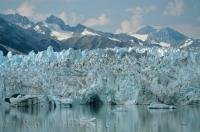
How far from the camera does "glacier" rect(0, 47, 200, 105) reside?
50125 millimetres

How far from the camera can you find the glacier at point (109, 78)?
5012 cm

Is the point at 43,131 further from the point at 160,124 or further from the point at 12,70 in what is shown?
the point at 12,70

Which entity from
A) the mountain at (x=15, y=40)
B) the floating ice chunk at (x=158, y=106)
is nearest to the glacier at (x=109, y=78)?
the floating ice chunk at (x=158, y=106)

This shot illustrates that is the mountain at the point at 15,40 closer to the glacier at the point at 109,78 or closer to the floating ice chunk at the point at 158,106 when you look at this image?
the glacier at the point at 109,78

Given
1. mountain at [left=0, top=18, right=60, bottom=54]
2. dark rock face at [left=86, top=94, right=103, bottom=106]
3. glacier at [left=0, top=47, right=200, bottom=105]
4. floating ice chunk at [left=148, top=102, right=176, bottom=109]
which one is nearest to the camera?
floating ice chunk at [left=148, top=102, right=176, bottom=109]

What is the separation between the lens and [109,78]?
182 ft

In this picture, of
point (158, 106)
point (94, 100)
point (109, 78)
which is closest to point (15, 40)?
point (94, 100)

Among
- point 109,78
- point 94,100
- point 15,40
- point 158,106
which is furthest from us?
point 15,40

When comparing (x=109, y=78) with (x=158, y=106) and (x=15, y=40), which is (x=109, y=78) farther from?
(x=15, y=40)

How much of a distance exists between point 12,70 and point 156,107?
30991 mm

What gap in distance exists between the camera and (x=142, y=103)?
51312mm

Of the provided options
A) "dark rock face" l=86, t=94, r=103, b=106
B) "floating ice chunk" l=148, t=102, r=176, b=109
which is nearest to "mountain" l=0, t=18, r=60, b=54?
"dark rock face" l=86, t=94, r=103, b=106

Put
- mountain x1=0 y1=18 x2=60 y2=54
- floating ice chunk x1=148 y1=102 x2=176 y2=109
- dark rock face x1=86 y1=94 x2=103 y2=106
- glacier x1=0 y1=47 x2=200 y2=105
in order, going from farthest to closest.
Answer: mountain x1=0 y1=18 x2=60 y2=54
dark rock face x1=86 y1=94 x2=103 y2=106
glacier x1=0 y1=47 x2=200 y2=105
floating ice chunk x1=148 y1=102 x2=176 y2=109

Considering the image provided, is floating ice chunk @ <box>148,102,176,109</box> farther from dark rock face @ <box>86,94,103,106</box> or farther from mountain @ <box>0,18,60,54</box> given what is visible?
mountain @ <box>0,18,60,54</box>
